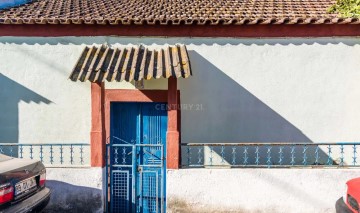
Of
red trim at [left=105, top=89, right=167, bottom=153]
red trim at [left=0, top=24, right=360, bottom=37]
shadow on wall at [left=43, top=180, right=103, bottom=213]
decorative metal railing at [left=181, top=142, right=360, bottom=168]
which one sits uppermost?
red trim at [left=0, top=24, right=360, bottom=37]

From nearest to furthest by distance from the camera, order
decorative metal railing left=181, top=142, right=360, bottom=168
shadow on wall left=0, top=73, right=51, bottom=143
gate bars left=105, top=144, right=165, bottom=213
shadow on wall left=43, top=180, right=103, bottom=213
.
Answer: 1. shadow on wall left=43, top=180, right=103, bottom=213
2. gate bars left=105, top=144, right=165, bottom=213
3. decorative metal railing left=181, top=142, right=360, bottom=168
4. shadow on wall left=0, top=73, right=51, bottom=143

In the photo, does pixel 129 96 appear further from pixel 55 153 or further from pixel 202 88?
pixel 55 153

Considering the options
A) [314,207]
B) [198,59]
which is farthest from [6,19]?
[314,207]

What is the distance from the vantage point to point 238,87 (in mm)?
7484

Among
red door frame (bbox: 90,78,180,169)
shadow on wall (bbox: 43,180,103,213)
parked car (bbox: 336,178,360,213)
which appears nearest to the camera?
parked car (bbox: 336,178,360,213)

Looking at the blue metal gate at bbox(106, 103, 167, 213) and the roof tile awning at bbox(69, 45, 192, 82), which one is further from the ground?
the roof tile awning at bbox(69, 45, 192, 82)

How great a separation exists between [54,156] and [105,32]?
2.93 metres

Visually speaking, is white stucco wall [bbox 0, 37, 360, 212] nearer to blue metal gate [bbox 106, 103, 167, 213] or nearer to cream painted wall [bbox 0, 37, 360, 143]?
cream painted wall [bbox 0, 37, 360, 143]

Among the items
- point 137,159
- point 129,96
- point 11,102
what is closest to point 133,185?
point 137,159

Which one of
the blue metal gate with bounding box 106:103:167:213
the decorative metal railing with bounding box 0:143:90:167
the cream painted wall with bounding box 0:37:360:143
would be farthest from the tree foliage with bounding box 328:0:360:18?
the decorative metal railing with bounding box 0:143:90:167

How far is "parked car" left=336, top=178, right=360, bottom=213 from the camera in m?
4.86

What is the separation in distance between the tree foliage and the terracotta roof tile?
0.17 meters

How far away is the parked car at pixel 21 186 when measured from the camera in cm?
470

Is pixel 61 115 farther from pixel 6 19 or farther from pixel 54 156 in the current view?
pixel 6 19
